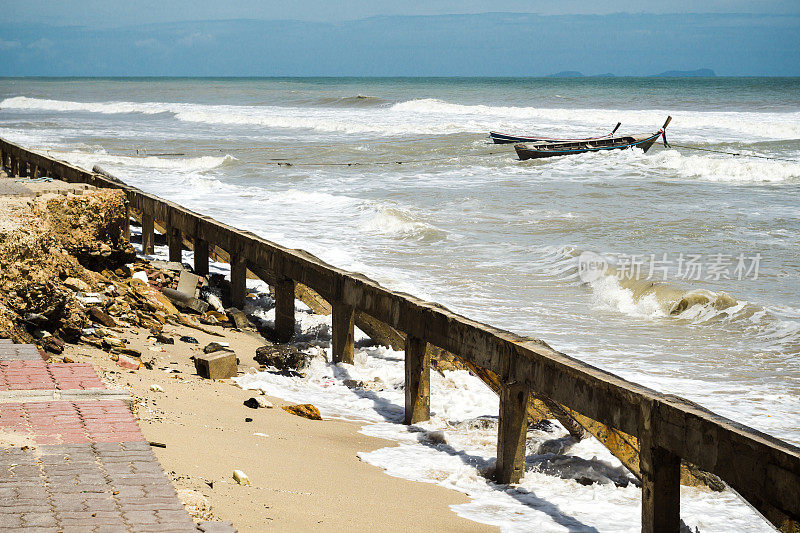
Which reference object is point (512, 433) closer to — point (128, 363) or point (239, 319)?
point (128, 363)

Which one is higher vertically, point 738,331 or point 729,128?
point 729,128

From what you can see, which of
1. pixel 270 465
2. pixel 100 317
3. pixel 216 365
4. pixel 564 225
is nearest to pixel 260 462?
pixel 270 465

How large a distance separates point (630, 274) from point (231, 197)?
39.1 ft

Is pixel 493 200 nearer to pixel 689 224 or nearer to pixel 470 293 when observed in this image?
pixel 689 224

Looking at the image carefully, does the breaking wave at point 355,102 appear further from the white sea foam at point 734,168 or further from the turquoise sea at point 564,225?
the white sea foam at point 734,168

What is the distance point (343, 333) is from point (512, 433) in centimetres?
289

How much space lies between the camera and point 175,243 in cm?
1228

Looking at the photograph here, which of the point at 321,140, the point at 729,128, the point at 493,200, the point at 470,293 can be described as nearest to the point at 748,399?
the point at 470,293

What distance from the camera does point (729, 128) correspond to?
165ft

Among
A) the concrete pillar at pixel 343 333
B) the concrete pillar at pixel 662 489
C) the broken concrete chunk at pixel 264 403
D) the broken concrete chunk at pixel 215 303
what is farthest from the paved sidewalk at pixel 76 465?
the broken concrete chunk at pixel 215 303

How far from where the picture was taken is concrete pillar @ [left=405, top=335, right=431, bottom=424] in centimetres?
650

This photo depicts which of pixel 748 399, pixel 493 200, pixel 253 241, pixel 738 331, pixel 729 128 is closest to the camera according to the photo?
pixel 748 399

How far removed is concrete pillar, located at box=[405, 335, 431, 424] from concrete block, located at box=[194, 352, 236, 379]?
1696 mm

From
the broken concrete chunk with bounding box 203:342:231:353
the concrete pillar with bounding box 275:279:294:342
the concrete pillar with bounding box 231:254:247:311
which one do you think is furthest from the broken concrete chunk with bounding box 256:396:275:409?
the concrete pillar with bounding box 231:254:247:311
